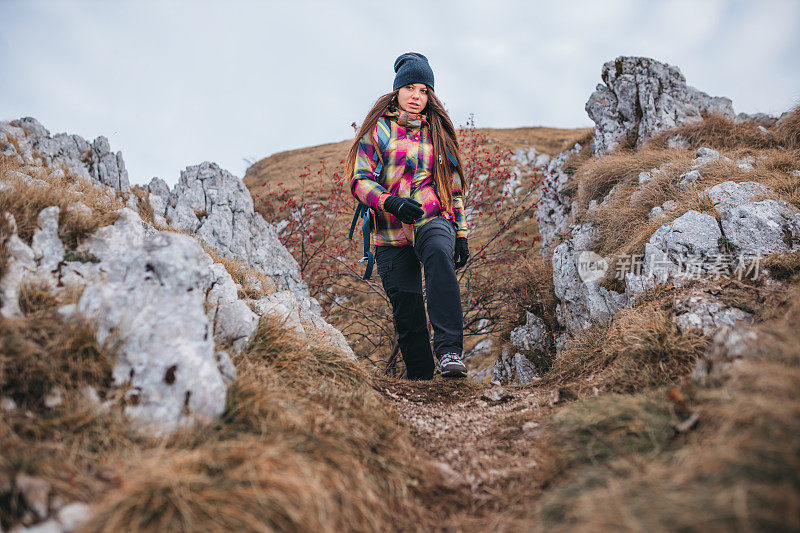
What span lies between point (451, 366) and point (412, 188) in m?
1.92

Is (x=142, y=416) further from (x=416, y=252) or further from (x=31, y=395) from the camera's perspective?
(x=416, y=252)

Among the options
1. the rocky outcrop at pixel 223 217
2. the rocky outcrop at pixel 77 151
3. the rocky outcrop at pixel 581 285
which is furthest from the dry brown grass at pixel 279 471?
the rocky outcrop at pixel 77 151

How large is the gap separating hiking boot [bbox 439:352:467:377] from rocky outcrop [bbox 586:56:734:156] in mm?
9195

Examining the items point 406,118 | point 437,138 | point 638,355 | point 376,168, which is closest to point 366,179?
point 376,168

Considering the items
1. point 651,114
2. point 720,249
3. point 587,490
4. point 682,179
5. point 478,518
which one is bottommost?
point 478,518

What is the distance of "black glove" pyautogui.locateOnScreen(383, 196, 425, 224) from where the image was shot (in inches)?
158

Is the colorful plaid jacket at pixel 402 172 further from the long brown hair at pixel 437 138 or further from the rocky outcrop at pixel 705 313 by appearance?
the rocky outcrop at pixel 705 313

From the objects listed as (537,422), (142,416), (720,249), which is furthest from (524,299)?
(142,416)

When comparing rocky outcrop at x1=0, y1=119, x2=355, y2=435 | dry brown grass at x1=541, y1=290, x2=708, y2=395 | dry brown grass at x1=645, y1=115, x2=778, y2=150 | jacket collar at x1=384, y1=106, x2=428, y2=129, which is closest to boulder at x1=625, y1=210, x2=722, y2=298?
dry brown grass at x1=541, y1=290, x2=708, y2=395

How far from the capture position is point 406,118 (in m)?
4.60

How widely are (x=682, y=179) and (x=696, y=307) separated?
13.9 ft

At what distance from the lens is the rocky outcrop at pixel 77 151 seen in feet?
37.2

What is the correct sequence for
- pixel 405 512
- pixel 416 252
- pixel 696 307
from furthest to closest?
pixel 416 252 < pixel 696 307 < pixel 405 512

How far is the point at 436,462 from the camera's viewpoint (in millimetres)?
2654
